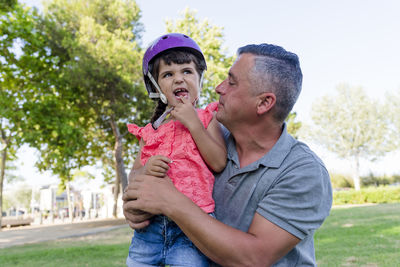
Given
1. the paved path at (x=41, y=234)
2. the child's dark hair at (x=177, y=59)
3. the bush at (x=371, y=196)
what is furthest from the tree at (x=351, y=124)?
the child's dark hair at (x=177, y=59)

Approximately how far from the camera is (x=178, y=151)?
89.7 inches

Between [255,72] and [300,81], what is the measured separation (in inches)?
10.2

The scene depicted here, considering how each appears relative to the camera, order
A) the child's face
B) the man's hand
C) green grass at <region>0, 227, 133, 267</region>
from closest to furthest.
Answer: the man's hand → the child's face → green grass at <region>0, 227, 133, 267</region>

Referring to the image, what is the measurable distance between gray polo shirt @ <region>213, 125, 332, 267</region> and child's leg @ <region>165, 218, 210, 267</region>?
0.74 ft

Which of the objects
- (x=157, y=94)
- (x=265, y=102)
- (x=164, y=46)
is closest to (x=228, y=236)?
(x=265, y=102)

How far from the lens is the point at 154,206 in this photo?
1.91m

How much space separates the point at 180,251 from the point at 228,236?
1.60 feet

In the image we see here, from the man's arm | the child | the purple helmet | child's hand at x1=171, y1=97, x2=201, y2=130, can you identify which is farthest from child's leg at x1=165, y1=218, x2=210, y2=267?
the purple helmet

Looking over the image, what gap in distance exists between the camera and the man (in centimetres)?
176

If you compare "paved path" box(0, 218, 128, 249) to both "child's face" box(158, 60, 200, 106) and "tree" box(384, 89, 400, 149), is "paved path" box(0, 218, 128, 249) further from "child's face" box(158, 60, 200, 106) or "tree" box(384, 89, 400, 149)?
"tree" box(384, 89, 400, 149)

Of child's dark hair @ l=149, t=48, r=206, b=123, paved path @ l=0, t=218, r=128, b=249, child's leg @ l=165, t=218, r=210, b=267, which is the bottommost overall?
paved path @ l=0, t=218, r=128, b=249

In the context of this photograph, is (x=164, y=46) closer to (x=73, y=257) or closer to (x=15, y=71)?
(x=73, y=257)

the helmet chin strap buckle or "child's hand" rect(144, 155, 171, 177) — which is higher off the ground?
the helmet chin strap buckle

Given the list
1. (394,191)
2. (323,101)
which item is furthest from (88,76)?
(323,101)
